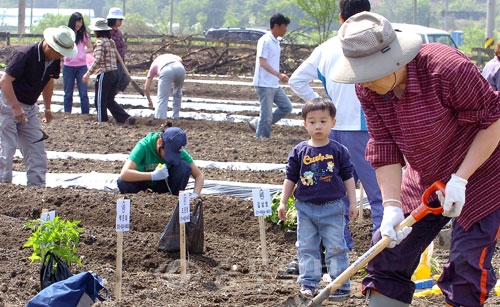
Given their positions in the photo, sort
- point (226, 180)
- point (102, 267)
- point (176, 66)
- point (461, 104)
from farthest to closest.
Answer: point (176, 66)
point (226, 180)
point (102, 267)
point (461, 104)

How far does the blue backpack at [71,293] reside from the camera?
4125mm

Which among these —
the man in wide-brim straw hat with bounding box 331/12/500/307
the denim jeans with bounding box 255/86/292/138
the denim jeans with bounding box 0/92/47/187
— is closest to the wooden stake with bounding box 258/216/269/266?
the man in wide-brim straw hat with bounding box 331/12/500/307

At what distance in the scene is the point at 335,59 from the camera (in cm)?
618

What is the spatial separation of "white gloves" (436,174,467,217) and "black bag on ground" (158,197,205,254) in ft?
8.87

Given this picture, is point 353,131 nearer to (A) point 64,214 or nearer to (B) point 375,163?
(B) point 375,163

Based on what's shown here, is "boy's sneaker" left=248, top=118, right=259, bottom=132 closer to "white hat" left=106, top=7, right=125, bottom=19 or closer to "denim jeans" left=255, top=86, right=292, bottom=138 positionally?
"denim jeans" left=255, top=86, right=292, bottom=138

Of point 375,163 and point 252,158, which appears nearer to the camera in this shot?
point 375,163

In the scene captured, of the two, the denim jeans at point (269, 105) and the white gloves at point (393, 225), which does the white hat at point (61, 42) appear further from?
the white gloves at point (393, 225)

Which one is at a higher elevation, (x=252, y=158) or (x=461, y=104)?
(x=461, y=104)

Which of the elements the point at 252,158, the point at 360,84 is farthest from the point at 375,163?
the point at 252,158

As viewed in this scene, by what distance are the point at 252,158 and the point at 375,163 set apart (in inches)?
244

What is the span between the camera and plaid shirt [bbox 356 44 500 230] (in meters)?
3.48

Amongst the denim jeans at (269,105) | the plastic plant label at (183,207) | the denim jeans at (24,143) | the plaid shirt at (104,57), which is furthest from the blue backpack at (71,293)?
the plaid shirt at (104,57)

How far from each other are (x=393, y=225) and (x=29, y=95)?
5.01 m
